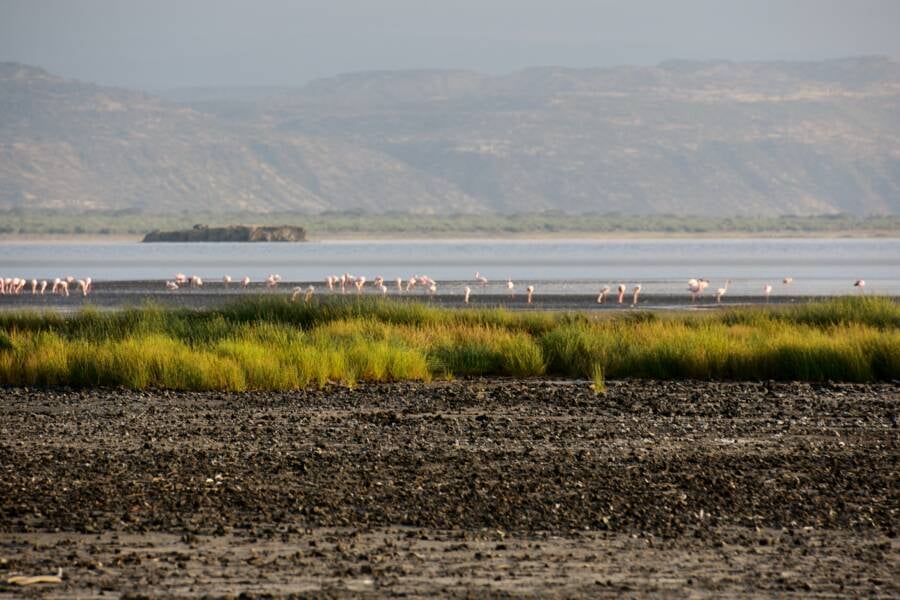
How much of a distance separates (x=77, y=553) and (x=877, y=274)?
4990 centimetres

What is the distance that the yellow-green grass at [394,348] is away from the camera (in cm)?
1909

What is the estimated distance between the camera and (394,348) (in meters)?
20.7

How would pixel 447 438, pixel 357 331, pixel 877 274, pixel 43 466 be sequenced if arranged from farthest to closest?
pixel 877 274 < pixel 357 331 < pixel 447 438 < pixel 43 466

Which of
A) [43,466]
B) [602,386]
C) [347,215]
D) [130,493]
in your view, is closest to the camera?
[130,493]

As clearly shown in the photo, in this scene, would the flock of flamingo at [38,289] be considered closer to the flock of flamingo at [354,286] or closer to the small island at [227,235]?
the flock of flamingo at [354,286]

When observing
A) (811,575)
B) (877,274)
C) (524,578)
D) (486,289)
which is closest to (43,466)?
(524,578)

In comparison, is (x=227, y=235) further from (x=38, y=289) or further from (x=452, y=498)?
(x=452, y=498)

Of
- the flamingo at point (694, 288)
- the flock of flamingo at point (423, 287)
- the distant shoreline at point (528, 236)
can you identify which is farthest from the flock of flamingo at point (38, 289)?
the distant shoreline at point (528, 236)

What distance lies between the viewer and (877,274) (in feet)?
185

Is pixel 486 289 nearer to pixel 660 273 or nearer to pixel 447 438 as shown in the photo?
pixel 660 273

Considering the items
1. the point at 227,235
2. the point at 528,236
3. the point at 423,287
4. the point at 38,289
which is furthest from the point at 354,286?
the point at 528,236

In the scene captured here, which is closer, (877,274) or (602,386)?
(602,386)

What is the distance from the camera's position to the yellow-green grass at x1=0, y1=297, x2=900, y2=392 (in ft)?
62.6

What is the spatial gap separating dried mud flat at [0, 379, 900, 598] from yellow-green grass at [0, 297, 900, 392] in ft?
6.18
